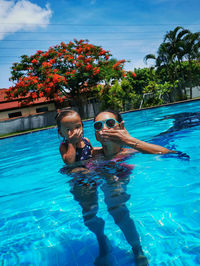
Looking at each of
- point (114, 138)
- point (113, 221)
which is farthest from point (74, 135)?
point (113, 221)

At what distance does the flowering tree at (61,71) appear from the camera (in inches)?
827

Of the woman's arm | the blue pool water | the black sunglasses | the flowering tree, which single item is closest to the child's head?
the black sunglasses

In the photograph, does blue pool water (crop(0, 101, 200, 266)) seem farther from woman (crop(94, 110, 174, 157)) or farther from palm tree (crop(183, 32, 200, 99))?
palm tree (crop(183, 32, 200, 99))

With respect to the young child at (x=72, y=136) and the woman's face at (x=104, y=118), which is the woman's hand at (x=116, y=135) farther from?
the young child at (x=72, y=136)

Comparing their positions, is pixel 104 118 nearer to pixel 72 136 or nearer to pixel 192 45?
pixel 72 136

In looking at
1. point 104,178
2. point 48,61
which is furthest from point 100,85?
point 104,178

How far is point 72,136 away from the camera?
2.77 meters

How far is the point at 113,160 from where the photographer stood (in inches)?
121

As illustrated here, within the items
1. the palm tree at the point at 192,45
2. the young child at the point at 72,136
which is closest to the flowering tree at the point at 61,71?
the palm tree at the point at 192,45

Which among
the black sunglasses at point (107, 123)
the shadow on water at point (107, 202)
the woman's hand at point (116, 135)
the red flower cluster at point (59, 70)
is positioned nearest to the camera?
the shadow on water at point (107, 202)

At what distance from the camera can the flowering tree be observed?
21.0 m

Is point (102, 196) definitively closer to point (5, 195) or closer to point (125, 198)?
point (125, 198)

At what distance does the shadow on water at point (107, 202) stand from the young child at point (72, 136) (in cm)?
18

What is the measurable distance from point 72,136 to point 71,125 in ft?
0.47
